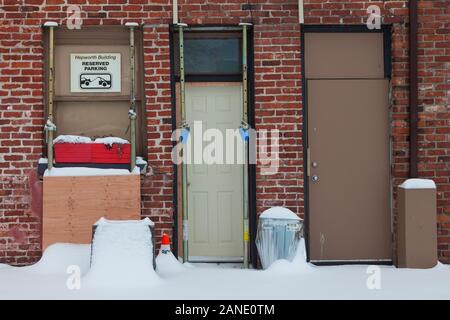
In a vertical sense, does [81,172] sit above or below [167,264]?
above

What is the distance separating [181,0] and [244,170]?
2.23m

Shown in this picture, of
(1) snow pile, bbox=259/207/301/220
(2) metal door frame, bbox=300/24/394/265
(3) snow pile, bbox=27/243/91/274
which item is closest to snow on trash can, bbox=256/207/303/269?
(1) snow pile, bbox=259/207/301/220

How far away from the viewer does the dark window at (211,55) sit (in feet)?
23.9

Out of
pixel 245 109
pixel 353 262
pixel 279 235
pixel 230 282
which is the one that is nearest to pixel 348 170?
pixel 353 262

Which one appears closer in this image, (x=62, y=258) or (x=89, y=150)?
(x=62, y=258)

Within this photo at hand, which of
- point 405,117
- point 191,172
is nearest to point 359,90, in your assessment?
point 405,117

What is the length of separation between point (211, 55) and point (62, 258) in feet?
10.0

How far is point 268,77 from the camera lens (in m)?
7.12

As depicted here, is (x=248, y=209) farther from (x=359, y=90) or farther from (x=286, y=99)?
(x=359, y=90)

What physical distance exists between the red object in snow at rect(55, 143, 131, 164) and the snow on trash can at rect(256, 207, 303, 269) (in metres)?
1.90
